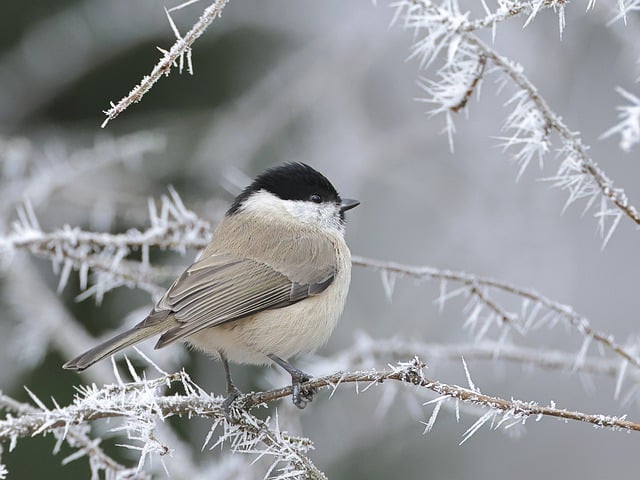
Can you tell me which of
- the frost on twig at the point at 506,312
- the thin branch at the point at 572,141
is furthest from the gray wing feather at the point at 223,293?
the thin branch at the point at 572,141

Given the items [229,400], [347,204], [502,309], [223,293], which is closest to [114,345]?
[229,400]

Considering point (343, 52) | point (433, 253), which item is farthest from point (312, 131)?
point (433, 253)

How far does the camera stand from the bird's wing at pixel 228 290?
8.48ft

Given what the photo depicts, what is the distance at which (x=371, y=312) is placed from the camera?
5.13m

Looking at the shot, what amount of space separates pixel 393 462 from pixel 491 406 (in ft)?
12.6

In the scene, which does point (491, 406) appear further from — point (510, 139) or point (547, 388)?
point (547, 388)

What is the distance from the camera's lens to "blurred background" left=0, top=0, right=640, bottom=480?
14.2 ft

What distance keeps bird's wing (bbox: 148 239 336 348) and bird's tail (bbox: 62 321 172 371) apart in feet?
0.09

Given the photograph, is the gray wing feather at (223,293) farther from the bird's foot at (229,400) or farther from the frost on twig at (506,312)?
the frost on twig at (506,312)

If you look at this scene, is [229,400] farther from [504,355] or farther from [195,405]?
[504,355]

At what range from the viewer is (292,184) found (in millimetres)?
3338

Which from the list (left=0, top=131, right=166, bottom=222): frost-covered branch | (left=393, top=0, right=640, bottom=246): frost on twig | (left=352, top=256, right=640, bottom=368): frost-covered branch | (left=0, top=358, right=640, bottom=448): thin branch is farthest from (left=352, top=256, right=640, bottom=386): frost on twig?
(left=0, top=131, right=166, bottom=222): frost-covered branch

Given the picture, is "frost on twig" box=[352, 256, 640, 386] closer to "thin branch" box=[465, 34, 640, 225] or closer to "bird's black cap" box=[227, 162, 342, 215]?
"thin branch" box=[465, 34, 640, 225]

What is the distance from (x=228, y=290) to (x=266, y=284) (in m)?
0.18
